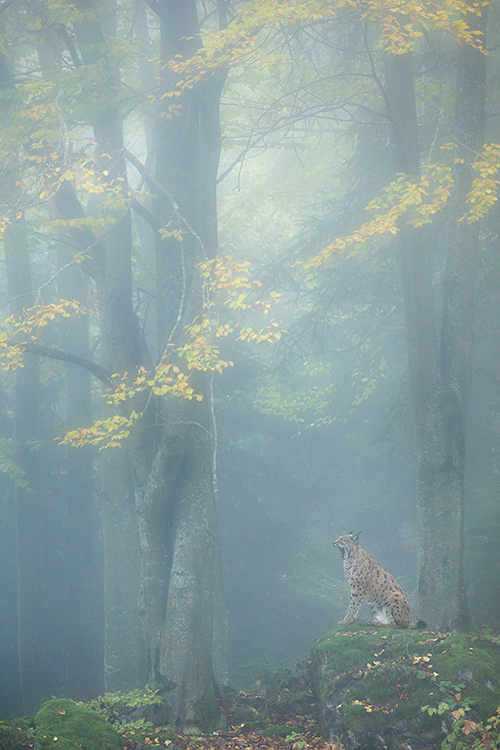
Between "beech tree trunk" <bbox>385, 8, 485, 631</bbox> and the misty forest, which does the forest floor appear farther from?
"beech tree trunk" <bbox>385, 8, 485, 631</bbox>

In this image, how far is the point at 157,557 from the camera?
8227 millimetres

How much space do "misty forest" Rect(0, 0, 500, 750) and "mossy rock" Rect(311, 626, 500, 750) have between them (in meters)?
0.03

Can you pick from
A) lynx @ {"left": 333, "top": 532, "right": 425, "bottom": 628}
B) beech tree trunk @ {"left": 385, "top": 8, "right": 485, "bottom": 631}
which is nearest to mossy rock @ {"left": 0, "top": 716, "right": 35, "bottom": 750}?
lynx @ {"left": 333, "top": 532, "right": 425, "bottom": 628}

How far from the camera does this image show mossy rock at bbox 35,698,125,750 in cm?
430

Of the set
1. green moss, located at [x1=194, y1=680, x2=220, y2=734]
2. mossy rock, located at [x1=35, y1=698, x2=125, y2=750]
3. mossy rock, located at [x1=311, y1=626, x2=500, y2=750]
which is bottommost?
green moss, located at [x1=194, y1=680, x2=220, y2=734]

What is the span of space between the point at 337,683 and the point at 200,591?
2.31 metres

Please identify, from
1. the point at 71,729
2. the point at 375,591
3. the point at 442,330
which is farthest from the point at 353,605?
the point at 442,330

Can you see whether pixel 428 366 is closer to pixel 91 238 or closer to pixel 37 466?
pixel 91 238

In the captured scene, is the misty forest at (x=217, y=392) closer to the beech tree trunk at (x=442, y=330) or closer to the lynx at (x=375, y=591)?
the beech tree trunk at (x=442, y=330)

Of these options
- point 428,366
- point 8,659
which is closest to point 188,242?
point 428,366

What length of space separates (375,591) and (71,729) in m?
4.37

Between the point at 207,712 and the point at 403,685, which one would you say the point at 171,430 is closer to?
the point at 207,712

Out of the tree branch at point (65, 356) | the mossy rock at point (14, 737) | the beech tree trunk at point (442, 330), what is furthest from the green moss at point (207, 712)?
the tree branch at point (65, 356)

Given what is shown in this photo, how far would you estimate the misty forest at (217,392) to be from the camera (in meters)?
7.60
